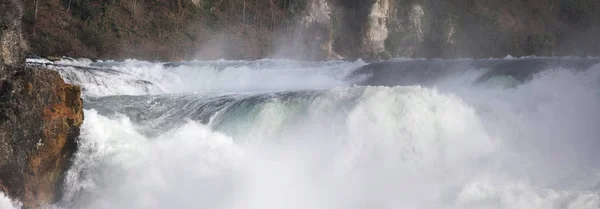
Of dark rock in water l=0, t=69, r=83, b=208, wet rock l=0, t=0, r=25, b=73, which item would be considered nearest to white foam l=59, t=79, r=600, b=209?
dark rock in water l=0, t=69, r=83, b=208

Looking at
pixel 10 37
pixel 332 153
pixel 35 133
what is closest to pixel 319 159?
pixel 332 153

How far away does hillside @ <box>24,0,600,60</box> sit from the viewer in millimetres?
36406

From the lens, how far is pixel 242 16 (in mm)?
44781

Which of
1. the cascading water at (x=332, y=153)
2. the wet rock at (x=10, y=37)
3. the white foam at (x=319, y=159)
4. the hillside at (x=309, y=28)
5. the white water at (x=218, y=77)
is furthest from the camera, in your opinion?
the hillside at (x=309, y=28)

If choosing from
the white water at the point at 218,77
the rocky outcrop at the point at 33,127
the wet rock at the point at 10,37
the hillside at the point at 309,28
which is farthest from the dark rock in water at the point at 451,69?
the wet rock at the point at 10,37

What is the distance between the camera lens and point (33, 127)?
548 inches

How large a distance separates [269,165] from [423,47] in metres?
37.3

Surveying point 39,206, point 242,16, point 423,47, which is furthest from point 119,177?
point 423,47

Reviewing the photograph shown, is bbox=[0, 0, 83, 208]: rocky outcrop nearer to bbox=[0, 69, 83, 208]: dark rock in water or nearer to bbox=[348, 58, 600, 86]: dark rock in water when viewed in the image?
bbox=[0, 69, 83, 208]: dark rock in water

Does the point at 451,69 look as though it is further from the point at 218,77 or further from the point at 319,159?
the point at 319,159

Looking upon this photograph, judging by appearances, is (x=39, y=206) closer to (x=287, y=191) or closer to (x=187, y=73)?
(x=287, y=191)

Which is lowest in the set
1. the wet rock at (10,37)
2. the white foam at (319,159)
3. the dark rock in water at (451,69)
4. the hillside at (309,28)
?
the white foam at (319,159)

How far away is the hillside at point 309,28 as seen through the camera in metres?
36.4

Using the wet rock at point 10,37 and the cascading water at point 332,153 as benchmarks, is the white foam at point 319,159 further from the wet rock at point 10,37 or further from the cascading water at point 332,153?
the wet rock at point 10,37
